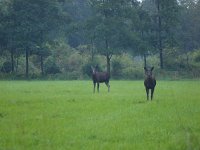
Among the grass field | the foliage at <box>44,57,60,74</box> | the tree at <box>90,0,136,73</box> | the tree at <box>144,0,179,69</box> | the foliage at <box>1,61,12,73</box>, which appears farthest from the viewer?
the tree at <box>144,0,179,69</box>

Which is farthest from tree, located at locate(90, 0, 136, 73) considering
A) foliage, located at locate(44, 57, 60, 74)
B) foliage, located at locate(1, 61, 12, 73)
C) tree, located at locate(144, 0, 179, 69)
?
foliage, located at locate(1, 61, 12, 73)

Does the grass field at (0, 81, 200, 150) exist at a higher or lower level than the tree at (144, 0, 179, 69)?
lower

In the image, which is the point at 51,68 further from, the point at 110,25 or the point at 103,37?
the point at 110,25

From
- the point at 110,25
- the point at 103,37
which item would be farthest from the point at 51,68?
the point at 110,25

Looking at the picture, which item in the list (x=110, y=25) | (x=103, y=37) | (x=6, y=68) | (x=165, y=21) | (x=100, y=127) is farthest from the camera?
(x=165, y=21)

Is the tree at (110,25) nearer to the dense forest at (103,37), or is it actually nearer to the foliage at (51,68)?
the dense forest at (103,37)

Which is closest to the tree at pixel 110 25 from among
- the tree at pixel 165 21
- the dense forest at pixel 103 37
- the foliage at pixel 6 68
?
the dense forest at pixel 103 37

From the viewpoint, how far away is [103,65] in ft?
252

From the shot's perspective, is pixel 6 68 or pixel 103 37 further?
pixel 6 68

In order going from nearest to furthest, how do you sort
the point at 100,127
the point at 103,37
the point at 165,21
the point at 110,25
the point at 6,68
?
the point at 100,127 → the point at 110,25 → the point at 103,37 → the point at 6,68 → the point at 165,21

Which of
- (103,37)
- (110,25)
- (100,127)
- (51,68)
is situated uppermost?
(110,25)

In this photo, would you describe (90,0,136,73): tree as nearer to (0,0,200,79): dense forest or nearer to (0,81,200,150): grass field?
(0,0,200,79): dense forest

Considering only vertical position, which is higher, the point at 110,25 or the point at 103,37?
the point at 110,25

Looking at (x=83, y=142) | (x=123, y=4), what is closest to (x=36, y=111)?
(x=83, y=142)
